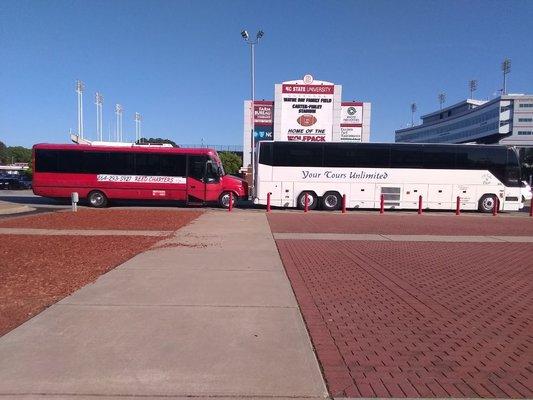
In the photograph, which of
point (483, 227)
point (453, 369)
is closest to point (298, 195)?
point (483, 227)

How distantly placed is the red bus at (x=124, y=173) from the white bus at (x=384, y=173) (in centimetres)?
294

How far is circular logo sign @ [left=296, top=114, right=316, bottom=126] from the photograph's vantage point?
144ft

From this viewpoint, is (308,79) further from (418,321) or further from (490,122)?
(490,122)

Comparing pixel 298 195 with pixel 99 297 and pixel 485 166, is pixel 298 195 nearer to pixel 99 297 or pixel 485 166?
pixel 485 166

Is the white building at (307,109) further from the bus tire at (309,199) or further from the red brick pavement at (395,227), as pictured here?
the red brick pavement at (395,227)

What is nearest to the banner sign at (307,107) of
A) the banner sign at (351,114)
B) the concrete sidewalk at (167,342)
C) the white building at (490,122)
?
the banner sign at (351,114)

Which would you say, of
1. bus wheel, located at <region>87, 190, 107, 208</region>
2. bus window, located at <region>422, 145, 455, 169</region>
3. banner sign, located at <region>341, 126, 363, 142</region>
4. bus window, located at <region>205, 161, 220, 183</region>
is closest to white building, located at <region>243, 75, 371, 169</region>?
banner sign, located at <region>341, 126, 363, 142</region>

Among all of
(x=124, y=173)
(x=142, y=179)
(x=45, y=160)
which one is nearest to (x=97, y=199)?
(x=124, y=173)

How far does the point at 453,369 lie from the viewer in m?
4.10

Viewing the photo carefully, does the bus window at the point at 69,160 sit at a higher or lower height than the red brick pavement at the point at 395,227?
higher

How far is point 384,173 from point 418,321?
18.7 metres

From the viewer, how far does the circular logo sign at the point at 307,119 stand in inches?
1730

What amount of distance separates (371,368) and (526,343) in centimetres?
186

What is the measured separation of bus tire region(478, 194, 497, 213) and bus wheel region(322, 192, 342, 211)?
7.12 meters
